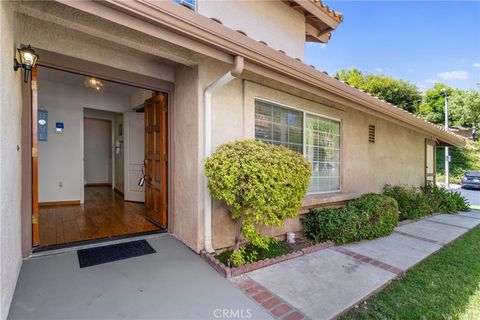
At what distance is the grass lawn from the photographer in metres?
2.56

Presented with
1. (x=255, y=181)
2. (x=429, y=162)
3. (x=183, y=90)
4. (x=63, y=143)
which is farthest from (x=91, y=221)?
(x=429, y=162)

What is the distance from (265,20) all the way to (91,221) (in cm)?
608

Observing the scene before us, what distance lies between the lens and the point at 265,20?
5777mm

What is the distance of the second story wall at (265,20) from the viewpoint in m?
4.90

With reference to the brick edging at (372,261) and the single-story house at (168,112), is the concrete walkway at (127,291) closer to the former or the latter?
the single-story house at (168,112)

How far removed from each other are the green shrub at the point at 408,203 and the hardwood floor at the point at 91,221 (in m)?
6.68

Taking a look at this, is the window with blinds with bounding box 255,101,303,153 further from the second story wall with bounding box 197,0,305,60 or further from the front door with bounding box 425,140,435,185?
the front door with bounding box 425,140,435,185

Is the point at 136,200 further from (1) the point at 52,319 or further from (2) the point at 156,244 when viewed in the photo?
(1) the point at 52,319

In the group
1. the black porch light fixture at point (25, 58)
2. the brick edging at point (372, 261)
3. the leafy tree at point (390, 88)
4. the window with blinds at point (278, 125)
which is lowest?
the brick edging at point (372, 261)

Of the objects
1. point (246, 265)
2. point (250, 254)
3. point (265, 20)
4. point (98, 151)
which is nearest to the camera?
point (246, 265)

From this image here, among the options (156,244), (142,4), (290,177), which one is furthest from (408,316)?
(142,4)

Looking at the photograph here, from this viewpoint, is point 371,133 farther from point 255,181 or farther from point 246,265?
point 246,265

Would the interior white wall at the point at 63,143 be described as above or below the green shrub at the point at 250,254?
above

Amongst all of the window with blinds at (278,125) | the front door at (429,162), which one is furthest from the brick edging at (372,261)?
the front door at (429,162)
